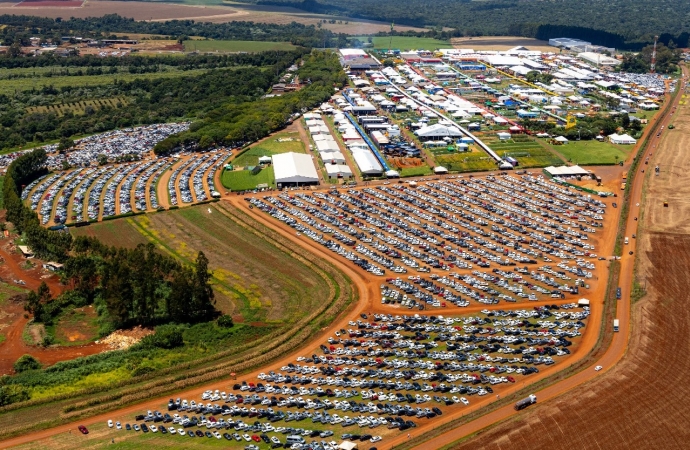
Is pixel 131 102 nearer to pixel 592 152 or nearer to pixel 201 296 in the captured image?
pixel 592 152

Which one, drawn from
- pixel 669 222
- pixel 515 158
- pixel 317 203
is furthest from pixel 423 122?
pixel 669 222

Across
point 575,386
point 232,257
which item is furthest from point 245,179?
point 575,386

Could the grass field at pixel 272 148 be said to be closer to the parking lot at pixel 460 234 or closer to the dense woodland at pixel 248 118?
the dense woodland at pixel 248 118

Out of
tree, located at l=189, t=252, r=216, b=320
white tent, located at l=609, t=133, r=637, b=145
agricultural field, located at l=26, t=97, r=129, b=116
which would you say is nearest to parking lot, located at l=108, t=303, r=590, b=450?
tree, located at l=189, t=252, r=216, b=320

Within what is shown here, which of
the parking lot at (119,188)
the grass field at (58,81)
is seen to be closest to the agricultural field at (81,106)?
the grass field at (58,81)

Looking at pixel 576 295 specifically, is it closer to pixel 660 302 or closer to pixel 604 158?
pixel 660 302

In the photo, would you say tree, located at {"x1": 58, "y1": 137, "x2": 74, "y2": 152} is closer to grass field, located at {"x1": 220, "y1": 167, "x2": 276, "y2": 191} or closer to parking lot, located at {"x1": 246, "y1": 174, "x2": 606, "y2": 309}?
grass field, located at {"x1": 220, "y1": 167, "x2": 276, "y2": 191}
